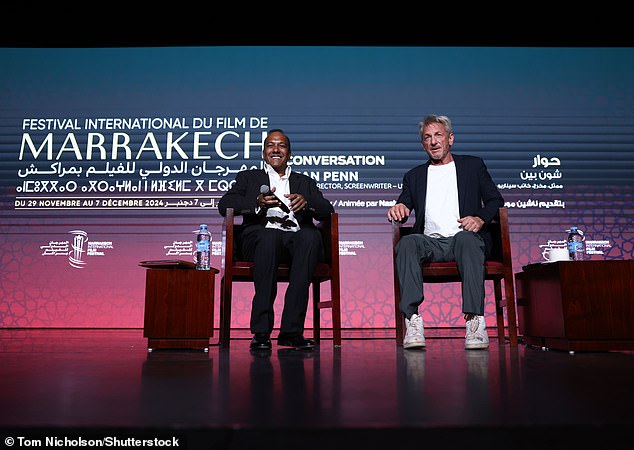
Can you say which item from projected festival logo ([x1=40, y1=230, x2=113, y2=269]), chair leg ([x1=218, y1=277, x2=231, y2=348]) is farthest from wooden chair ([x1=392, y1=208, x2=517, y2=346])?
projected festival logo ([x1=40, y1=230, x2=113, y2=269])

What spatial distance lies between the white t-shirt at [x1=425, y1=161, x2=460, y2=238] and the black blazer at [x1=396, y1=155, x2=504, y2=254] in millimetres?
25

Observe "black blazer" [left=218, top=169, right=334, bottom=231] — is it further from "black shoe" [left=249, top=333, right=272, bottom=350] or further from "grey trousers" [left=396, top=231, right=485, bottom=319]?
"black shoe" [left=249, top=333, right=272, bottom=350]

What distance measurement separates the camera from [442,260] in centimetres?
243

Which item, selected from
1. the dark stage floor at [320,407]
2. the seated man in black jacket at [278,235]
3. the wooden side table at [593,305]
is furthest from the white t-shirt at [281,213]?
the dark stage floor at [320,407]

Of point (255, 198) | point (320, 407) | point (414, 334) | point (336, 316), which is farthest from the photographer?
point (255, 198)

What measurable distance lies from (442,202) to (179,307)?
1.27m

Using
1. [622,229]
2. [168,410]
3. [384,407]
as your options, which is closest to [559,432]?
[384,407]

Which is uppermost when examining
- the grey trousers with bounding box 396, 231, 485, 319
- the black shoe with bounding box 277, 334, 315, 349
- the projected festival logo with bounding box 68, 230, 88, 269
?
the projected festival logo with bounding box 68, 230, 88, 269

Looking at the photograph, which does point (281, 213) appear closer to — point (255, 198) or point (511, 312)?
point (255, 198)

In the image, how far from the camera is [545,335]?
2.35 meters

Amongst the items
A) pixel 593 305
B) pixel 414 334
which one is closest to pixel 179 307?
pixel 414 334

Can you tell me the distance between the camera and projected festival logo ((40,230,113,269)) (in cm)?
407

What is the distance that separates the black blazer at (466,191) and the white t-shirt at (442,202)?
0.02 metres
